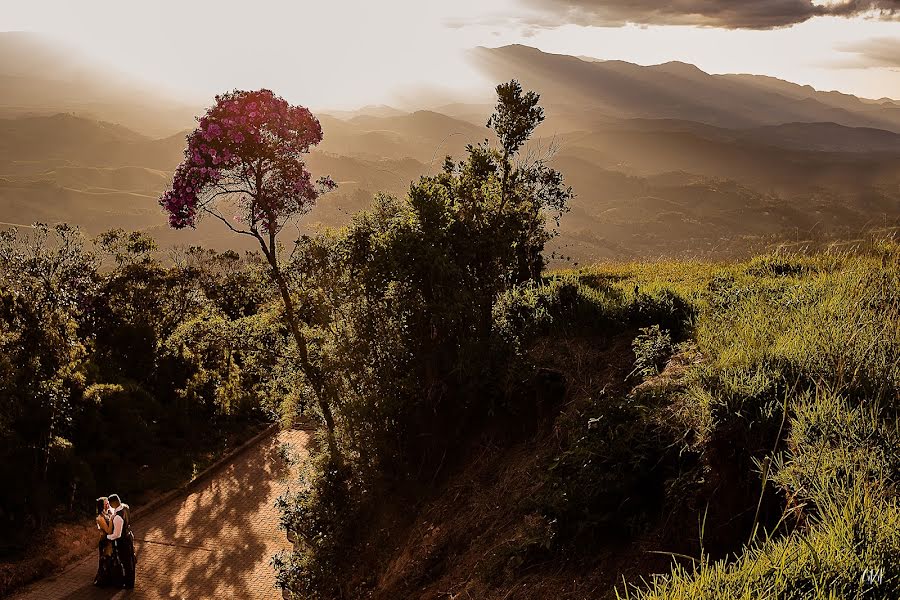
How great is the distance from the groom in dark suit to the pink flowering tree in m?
4.70

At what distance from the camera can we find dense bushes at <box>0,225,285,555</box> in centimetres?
1416

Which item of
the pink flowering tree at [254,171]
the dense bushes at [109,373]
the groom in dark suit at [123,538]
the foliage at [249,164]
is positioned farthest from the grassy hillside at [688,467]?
the foliage at [249,164]

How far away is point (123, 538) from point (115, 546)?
21cm

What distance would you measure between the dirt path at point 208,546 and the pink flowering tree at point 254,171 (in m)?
5.47

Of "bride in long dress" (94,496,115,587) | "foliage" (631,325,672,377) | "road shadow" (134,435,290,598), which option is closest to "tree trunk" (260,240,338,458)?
"road shadow" (134,435,290,598)

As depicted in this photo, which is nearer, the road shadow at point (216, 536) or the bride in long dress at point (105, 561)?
the bride in long dress at point (105, 561)

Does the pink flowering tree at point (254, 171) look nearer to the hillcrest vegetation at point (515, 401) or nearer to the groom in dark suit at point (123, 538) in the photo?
the hillcrest vegetation at point (515, 401)

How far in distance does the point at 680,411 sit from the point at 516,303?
16.4 feet

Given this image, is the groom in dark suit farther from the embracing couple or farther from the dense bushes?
the dense bushes

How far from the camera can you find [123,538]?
36.4 feet

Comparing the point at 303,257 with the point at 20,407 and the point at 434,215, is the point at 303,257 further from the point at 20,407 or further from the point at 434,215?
the point at 20,407

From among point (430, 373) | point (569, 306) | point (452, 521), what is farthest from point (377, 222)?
point (452, 521)

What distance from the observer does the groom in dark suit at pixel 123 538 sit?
10.7 metres

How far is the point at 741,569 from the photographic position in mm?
2338
